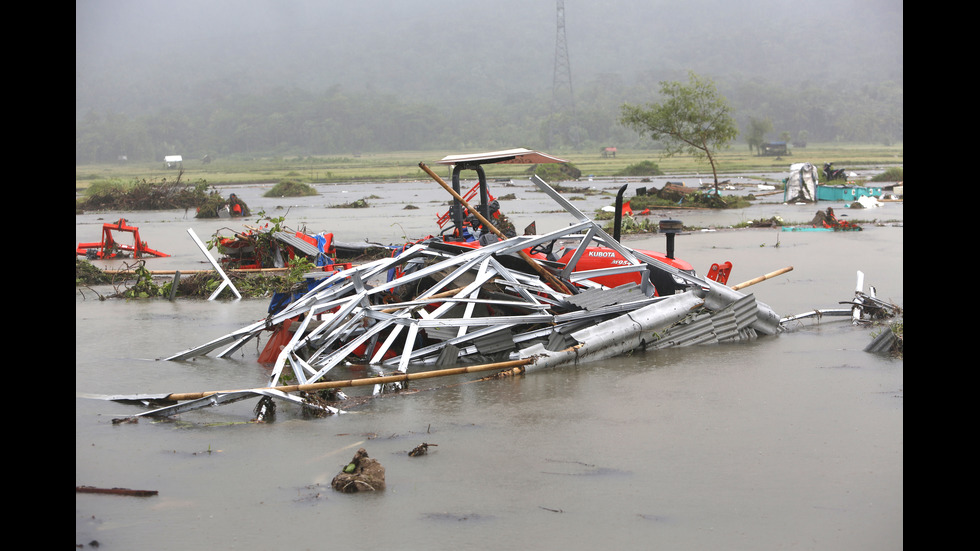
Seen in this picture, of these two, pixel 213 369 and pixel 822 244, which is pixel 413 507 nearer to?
pixel 213 369

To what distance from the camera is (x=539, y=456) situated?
6488 mm

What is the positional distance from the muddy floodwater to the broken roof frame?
0.81ft

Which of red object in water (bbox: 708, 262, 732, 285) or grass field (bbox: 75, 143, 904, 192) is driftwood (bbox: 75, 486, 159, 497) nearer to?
red object in water (bbox: 708, 262, 732, 285)

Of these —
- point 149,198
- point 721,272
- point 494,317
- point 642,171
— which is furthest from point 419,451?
point 642,171

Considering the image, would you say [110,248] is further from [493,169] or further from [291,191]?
[493,169]

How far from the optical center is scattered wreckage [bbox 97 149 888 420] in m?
9.03

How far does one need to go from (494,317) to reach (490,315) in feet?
1.34

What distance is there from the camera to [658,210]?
33.4m

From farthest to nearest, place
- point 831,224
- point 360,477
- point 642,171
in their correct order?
1. point 642,171
2. point 831,224
3. point 360,477

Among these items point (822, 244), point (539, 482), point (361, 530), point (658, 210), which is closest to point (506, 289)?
point (539, 482)

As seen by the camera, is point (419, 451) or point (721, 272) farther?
point (721, 272)

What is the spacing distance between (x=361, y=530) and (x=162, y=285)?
1170 centimetres

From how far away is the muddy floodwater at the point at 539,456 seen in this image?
5207 mm

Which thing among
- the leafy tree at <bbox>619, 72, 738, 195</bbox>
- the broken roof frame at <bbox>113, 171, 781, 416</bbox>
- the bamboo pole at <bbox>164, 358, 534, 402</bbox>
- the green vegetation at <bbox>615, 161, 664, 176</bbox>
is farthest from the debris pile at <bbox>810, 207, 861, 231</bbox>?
the green vegetation at <bbox>615, 161, 664, 176</bbox>
